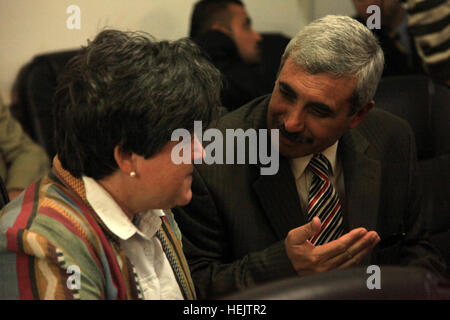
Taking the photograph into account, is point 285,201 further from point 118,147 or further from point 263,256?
point 118,147

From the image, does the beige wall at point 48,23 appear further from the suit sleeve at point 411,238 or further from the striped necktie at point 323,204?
the suit sleeve at point 411,238

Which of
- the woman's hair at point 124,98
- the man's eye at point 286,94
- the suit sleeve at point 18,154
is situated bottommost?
the suit sleeve at point 18,154

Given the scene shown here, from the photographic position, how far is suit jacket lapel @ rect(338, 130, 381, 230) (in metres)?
1.45

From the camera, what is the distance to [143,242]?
106cm

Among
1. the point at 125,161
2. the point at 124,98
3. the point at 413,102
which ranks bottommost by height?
the point at 413,102

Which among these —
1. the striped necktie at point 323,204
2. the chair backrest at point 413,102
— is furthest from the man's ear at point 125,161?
the chair backrest at point 413,102

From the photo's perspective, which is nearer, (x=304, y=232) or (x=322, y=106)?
(x=304, y=232)

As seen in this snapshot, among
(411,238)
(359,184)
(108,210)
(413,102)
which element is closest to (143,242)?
(108,210)

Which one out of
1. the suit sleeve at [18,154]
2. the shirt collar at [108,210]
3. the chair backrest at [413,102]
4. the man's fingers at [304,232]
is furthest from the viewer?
the suit sleeve at [18,154]

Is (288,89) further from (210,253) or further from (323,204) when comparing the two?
(210,253)

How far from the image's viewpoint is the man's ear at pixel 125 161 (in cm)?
95

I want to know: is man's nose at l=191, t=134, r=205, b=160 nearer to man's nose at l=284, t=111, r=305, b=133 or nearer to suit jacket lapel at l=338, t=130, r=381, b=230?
man's nose at l=284, t=111, r=305, b=133

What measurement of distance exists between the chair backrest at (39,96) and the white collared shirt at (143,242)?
1428 millimetres

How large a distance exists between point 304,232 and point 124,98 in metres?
0.45
